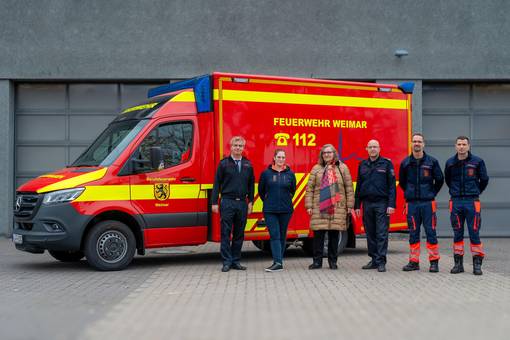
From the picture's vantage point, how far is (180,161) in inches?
459

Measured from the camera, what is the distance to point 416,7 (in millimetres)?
17938

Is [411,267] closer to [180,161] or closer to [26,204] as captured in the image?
[180,161]

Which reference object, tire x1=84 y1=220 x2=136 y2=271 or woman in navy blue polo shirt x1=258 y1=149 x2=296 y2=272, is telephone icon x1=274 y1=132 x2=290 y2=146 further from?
tire x1=84 y1=220 x2=136 y2=271

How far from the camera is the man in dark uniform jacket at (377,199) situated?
36.9 ft

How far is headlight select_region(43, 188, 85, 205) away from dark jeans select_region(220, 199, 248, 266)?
2.05 meters

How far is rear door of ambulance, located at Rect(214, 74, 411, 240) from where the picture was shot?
12062 millimetres

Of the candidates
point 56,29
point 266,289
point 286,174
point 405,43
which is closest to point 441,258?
point 286,174

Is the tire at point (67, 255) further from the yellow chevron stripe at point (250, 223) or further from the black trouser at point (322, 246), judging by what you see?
the black trouser at point (322, 246)

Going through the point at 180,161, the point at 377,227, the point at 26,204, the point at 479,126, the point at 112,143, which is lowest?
the point at 377,227

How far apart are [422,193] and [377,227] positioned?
2.73 feet

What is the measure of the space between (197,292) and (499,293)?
3.51 m

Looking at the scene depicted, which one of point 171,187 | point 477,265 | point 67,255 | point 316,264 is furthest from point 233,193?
point 477,265

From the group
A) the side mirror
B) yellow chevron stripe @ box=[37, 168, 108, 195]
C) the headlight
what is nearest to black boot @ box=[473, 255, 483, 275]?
the side mirror

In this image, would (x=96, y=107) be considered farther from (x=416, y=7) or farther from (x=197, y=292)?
(x=197, y=292)
